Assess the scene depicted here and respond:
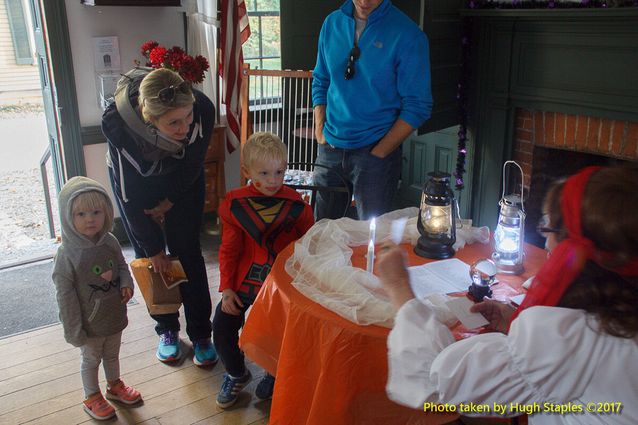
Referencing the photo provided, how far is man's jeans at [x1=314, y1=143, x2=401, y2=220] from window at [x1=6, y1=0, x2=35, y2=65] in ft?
15.4

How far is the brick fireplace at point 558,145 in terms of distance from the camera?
2.93 metres

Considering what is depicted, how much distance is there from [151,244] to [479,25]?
7.50 feet

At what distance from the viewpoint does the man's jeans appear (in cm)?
257

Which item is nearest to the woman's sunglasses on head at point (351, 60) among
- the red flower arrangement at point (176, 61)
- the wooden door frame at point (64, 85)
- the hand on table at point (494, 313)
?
the red flower arrangement at point (176, 61)

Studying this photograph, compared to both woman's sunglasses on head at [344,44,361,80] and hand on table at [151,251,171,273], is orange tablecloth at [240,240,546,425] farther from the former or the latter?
woman's sunglasses on head at [344,44,361,80]

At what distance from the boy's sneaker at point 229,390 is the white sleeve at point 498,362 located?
1149 millimetres

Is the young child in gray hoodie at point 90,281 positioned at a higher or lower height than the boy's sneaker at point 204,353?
higher

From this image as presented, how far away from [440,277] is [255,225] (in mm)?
668

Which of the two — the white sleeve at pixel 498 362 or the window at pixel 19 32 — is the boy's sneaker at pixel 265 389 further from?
the window at pixel 19 32

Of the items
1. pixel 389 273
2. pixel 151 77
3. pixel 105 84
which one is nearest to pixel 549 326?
pixel 389 273

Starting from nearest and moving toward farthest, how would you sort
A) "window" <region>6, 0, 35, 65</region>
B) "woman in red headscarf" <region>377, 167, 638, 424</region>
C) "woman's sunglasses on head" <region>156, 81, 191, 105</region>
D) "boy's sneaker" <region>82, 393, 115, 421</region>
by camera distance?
"woman in red headscarf" <region>377, 167, 638, 424</region> < "woman's sunglasses on head" <region>156, 81, 191, 105</region> < "boy's sneaker" <region>82, 393, 115, 421</region> < "window" <region>6, 0, 35, 65</region>

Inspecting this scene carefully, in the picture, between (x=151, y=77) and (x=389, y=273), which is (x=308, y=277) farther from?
(x=151, y=77)

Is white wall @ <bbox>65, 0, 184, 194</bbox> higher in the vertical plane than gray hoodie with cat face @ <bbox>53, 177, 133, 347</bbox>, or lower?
higher

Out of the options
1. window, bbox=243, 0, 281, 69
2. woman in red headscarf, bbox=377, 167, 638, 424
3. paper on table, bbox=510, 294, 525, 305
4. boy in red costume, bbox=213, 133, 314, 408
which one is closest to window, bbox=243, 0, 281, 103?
window, bbox=243, 0, 281, 69
